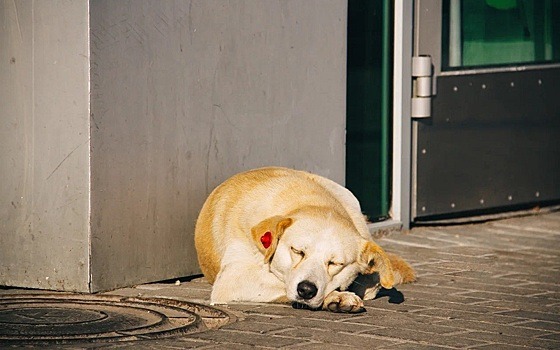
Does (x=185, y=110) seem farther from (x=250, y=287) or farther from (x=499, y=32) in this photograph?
(x=499, y=32)

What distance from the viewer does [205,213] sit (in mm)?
6945

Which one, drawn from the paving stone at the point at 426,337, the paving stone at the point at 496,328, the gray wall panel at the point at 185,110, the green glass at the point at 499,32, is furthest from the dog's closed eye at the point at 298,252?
the green glass at the point at 499,32

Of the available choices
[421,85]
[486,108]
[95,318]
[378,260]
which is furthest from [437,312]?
[486,108]

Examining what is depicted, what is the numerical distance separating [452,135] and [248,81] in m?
2.51

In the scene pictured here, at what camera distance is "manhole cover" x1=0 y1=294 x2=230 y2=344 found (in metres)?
5.43

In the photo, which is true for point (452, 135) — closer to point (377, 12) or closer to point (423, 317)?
point (377, 12)

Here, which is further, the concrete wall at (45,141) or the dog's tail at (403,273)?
the dog's tail at (403,273)

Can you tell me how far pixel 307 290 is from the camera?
6.06 metres

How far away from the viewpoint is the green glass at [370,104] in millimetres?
8789

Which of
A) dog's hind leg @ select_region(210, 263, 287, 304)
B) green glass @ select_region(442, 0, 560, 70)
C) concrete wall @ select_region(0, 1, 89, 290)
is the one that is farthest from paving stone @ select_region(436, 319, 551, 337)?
green glass @ select_region(442, 0, 560, 70)

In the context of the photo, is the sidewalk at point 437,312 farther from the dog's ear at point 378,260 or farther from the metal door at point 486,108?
the metal door at point 486,108

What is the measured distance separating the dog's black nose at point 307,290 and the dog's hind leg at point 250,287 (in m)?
0.25

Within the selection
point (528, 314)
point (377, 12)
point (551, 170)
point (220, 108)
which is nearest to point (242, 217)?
point (220, 108)

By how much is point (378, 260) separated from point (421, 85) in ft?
10.2
